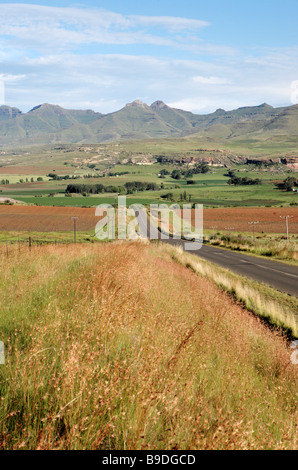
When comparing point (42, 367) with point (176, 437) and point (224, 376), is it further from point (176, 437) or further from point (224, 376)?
point (224, 376)

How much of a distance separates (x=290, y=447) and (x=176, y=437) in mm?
1319

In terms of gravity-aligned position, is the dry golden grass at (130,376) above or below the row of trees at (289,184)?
below

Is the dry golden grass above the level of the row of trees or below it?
below

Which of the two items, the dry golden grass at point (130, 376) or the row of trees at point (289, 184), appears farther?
the row of trees at point (289, 184)

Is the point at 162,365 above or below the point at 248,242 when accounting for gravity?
above

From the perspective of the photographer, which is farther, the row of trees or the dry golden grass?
the row of trees

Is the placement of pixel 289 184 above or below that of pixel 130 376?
above

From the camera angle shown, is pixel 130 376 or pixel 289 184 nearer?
pixel 130 376

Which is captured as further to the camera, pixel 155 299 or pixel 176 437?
pixel 155 299

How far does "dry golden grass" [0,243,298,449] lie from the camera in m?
3.65

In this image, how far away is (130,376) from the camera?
4355 mm

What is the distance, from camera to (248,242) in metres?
51.7

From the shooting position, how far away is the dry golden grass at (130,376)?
12.0 ft

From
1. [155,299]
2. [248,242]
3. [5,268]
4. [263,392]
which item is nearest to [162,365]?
[263,392]
